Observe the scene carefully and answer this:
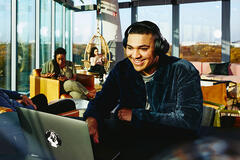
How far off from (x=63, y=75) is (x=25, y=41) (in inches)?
97.8

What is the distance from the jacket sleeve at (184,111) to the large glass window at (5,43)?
521cm

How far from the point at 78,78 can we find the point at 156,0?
548cm

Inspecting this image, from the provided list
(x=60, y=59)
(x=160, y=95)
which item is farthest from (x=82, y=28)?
(x=160, y=95)

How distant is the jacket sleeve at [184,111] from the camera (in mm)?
1224

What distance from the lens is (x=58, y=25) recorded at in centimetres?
924

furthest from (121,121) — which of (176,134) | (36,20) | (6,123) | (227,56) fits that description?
(227,56)

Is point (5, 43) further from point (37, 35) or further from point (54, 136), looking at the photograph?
point (54, 136)

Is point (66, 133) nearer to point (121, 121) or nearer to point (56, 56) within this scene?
point (121, 121)

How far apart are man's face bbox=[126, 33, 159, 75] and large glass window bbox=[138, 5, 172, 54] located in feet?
27.2

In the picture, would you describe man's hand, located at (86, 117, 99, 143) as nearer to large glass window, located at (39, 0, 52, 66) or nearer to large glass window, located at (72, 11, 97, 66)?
large glass window, located at (39, 0, 52, 66)

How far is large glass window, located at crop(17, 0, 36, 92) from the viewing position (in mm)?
6277

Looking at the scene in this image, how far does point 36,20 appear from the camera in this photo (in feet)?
23.8

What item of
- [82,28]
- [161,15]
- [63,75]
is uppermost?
[161,15]

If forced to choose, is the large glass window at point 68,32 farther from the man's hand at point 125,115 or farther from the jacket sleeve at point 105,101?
the man's hand at point 125,115
